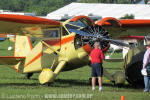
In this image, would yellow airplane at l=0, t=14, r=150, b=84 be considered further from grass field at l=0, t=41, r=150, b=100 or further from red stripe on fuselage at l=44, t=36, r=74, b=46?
grass field at l=0, t=41, r=150, b=100

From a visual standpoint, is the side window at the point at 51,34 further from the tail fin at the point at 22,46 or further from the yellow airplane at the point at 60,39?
the tail fin at the point at 22,46

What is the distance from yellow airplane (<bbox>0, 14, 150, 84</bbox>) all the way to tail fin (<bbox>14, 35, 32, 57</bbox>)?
0.44 metres

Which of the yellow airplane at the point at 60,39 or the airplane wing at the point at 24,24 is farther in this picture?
the yellow airplane at the point at 60,39

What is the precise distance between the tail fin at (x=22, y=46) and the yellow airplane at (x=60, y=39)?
0.44 m

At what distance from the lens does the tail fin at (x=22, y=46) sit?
1700cm

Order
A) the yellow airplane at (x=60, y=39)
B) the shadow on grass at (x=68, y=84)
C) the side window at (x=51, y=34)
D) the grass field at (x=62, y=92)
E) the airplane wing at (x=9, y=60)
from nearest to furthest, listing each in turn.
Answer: the grass field at (x=62, y=92)
the yellow airplane at (x=60, y=39)
the shadow on grass at (x=68, y=84)
the side window at (x=51, y=34)
the airplane wing at (x=9, y=60)

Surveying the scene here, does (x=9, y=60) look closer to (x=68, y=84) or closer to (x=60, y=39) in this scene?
(x=60, y=39)

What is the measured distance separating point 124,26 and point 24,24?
3.34m

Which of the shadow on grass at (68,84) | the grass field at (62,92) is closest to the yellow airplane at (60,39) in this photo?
the shadow on grass at (68,84)

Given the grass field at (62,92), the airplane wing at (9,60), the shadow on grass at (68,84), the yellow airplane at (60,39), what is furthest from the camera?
the airplane wing at (9,60)

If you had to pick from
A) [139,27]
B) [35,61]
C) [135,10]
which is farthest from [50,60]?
[135,10]

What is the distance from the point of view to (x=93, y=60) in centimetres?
1366

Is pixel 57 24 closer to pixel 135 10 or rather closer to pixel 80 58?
pixel 80 58

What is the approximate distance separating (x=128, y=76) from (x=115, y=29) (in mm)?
1539
